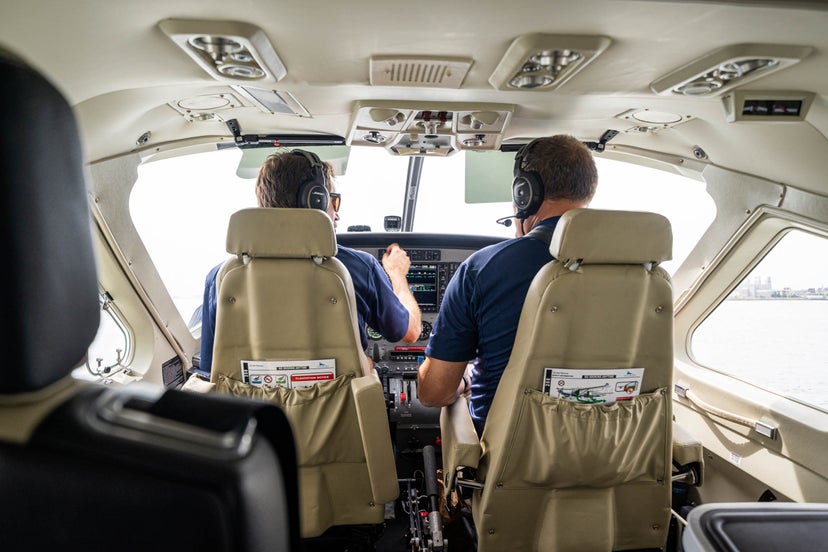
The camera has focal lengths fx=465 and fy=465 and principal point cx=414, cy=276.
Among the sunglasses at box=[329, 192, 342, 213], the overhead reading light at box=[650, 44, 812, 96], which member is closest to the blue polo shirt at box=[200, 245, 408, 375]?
the sunglasses at box=[329, 192, 342, 213]

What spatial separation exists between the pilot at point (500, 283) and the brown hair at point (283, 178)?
783 millimetres

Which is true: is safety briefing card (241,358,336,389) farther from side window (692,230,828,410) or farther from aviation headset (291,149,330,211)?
side window (692,230,828,410)

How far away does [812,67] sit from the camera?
4.81 feet

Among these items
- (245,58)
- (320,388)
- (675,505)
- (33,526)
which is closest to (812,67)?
(245,58)

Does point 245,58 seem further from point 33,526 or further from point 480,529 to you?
point 480,529

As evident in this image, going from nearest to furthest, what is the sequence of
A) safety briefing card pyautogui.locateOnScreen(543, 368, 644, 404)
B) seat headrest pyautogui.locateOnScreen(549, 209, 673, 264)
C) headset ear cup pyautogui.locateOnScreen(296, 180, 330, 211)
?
1. seat headrest pyautogui.locateOnScreen(549, 209, 673, 264)
2. safety briefing card pyautogui.locateOnScreen(543, 368, 644, 404)
3. headset ear cup pyautogui.locateOnScreen(296, 180, 330, 211)

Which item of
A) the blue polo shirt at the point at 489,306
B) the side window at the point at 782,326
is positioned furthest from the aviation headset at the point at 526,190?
the side window at the point at 782,326

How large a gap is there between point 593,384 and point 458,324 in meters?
0.48

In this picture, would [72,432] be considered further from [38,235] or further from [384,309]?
[384,309]

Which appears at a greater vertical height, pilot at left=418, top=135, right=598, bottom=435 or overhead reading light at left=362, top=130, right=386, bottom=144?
overhead reading light at left=362, top=130, right=386, bottom=144

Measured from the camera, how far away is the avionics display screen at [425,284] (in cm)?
326

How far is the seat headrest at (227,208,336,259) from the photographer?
1586 mm

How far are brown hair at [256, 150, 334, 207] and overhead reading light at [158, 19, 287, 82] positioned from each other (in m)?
0.34

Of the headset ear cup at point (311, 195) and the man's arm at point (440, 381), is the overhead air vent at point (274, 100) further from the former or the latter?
the man's arm at point (440, 381)
